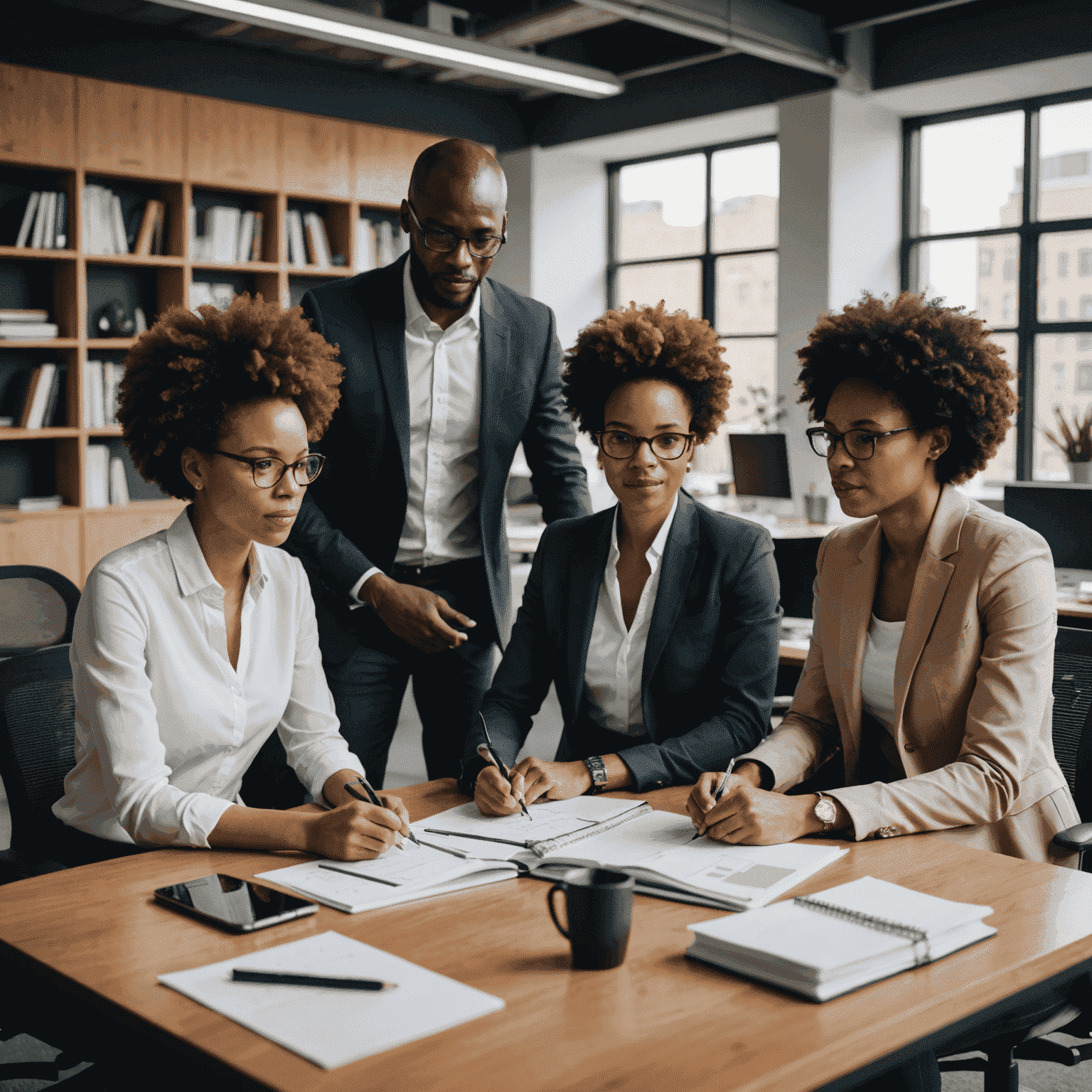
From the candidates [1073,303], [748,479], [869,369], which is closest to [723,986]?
[869,369]

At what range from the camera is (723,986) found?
1.14m

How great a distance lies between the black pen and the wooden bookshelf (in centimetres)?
533

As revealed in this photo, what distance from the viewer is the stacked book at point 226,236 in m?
6.53

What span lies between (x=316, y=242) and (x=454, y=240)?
5063 millimetres

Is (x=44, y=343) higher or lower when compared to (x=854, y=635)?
higher

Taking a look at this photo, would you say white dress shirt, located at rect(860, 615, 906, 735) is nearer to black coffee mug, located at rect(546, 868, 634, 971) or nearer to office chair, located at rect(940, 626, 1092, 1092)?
office chair, located at rect(940, 626, 1092, 1092)

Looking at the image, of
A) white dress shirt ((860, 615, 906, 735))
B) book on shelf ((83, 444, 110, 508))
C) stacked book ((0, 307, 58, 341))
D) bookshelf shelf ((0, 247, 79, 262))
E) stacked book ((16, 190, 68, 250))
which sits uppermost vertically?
stacked book ((16, 190, 68, 250))

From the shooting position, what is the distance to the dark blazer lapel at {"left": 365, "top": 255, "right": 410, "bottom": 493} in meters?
2.36

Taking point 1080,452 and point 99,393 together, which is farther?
point 99,393

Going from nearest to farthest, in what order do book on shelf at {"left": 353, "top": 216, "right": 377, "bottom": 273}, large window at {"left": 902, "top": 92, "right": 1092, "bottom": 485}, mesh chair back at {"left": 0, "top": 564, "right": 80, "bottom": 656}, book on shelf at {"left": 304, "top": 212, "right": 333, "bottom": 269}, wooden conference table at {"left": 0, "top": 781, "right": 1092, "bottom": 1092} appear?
wooden conference table at {"left": 0, "top": 781, "right": 1092, "bottom": 1092}, mesh chair back at {"left": 0, "top": 564, "right": 80, "bottom": 656}, large window at {"left": 902, "top": 92, "right": 1092, "bottom": 485}, book on shelf at {"left": 304, "top": 212, "right": 333, "bottom": 269}, book on shelf at {"left": 353, "top": 216, "right": 377, "bottom": 273}

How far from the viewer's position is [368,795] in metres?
1.66

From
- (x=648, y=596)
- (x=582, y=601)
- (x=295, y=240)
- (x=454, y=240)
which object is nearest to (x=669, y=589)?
(x=648, y=596)

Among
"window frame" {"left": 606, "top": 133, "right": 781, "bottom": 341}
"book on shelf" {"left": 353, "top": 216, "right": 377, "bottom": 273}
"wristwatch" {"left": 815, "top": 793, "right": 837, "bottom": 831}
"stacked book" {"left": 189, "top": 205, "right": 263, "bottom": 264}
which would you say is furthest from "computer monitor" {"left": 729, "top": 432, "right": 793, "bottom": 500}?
"wristwatch" {"left": 815, "top": 793, "right": 837, "bottom": 831}

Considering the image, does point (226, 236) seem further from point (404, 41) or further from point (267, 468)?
point (267, 468)
